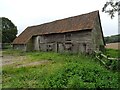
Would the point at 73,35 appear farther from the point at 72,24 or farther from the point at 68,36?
the point at 72,24

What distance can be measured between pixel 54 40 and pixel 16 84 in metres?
22.3

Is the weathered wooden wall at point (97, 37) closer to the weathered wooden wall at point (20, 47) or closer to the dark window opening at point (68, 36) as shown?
the dark window opening at point (68, 36)

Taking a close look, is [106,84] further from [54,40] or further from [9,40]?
[9,40]

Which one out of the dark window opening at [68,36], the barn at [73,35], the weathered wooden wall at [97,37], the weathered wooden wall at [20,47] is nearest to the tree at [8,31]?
the weathered wooden wall at [20,47]

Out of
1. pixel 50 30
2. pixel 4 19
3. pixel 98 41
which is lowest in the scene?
pixel 98 41

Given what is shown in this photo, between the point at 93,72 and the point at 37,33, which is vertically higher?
the point at 37,33

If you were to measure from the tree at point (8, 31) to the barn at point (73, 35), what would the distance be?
73.1 ft

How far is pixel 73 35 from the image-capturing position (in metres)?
29.2

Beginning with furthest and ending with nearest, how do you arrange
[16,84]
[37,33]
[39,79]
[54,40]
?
[37,33]
[54,40]
[39,79]
[16,84]

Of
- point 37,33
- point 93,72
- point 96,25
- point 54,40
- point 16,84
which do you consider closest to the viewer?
point 16,84

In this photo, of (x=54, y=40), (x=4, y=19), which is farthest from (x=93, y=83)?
(x=4, y=19)

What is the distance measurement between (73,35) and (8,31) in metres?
33.3

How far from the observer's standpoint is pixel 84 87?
9273 mm

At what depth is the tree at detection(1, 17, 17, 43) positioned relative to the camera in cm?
5784
